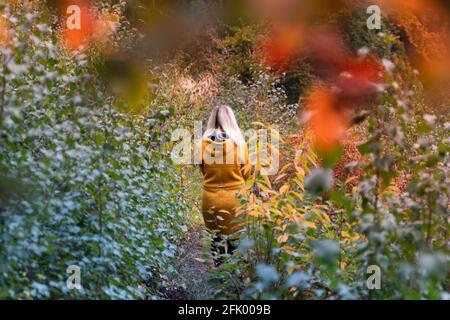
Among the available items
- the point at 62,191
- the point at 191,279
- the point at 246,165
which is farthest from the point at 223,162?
the point at 62,191

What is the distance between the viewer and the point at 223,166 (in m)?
4.96

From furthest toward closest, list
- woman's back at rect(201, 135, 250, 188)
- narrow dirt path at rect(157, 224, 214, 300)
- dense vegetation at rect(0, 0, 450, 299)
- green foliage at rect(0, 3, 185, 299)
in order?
woman's back at rect(201, 135, 250, 188) < narrow dirt path at rect(157, 224, 214, 300) < green foliage at rect(0, 3, 185, 299) < dense vegetation at rect(0, 0, 450, 299)

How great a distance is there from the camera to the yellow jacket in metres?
4.95

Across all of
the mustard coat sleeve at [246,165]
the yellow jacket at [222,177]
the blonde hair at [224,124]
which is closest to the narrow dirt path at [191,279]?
the yellow jacket at [222,177]

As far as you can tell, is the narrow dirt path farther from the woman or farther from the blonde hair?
the blonde hair

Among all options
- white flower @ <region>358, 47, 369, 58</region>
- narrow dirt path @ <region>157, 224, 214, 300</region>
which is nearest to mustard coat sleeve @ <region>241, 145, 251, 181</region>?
narrow dirt path @ <region>157, 224, 214, 300</region>

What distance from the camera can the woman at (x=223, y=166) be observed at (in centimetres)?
496

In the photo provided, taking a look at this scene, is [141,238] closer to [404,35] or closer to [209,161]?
[209,161]

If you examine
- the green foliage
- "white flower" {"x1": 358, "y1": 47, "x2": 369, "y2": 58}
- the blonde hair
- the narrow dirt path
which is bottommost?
the narrow dirt path

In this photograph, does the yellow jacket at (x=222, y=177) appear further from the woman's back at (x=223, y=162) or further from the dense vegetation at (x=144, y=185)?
the dense vegetation at (x=144, y=185)

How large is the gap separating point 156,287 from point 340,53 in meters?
3.46

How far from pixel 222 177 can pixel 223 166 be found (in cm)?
9

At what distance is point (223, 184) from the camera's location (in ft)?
16.4

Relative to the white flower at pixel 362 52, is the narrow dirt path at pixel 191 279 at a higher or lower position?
lower
